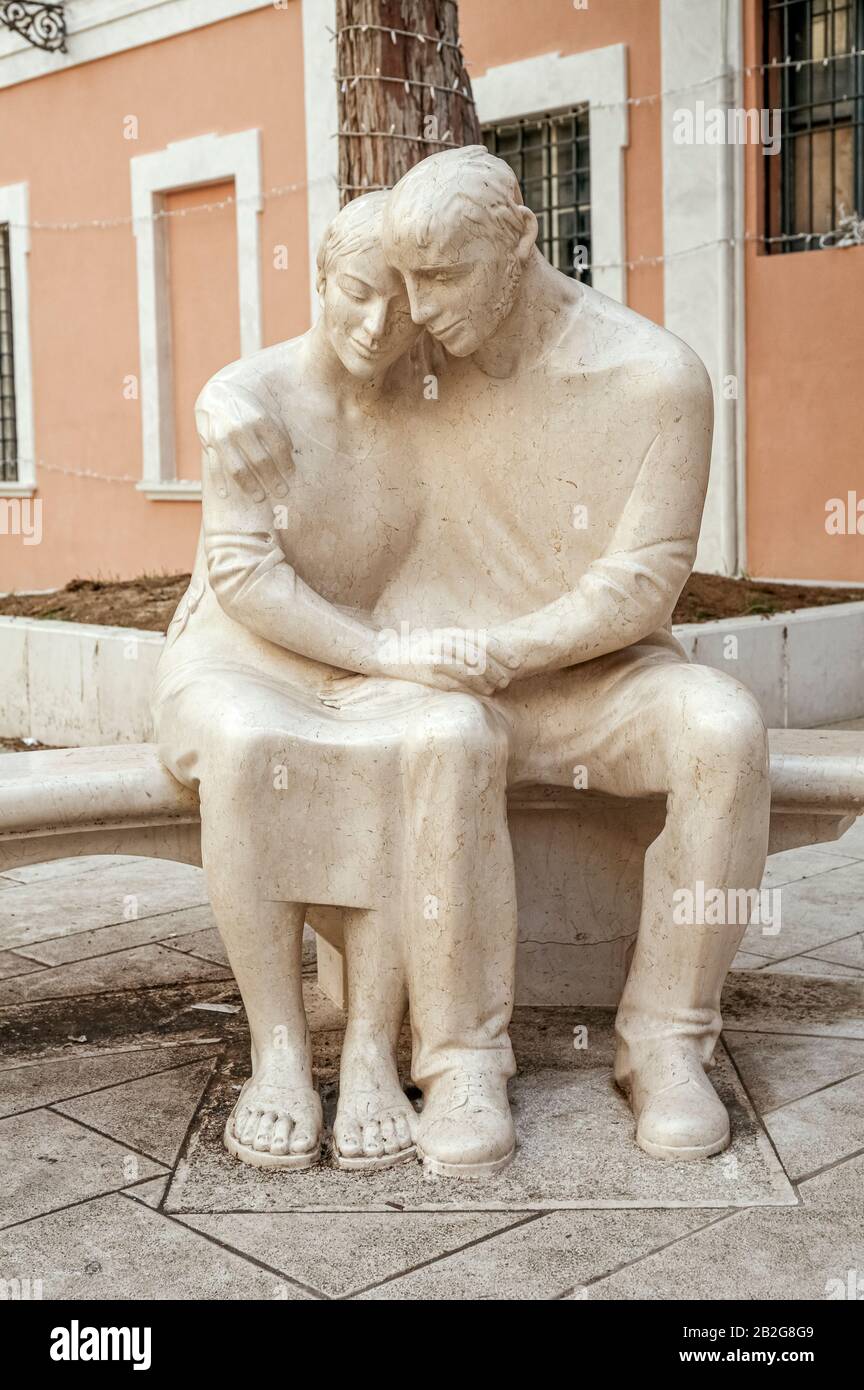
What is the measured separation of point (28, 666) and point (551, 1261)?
18.5 ft

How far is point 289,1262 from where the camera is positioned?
2.66 m

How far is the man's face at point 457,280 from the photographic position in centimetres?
312

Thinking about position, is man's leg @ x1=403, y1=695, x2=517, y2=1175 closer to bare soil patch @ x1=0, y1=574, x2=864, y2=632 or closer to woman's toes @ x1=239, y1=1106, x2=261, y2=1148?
woman's toes @ x1=239, y1=1106, x2=261, y2=1148

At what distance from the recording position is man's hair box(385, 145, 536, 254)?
3094mm

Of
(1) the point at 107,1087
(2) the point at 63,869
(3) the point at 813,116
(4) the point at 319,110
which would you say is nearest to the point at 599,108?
(3) the point at 813,116

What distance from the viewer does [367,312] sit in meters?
3.27

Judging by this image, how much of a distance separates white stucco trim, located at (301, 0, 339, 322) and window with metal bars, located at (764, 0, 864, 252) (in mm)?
3178

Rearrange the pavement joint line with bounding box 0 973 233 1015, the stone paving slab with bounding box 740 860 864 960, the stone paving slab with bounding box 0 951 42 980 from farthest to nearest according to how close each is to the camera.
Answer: the stone paving slab with bounding box 740 860 864 960
the stone paving slab with bounding box 0 951 42 980
the pavement joint line with bounding box 0 973 233 1015

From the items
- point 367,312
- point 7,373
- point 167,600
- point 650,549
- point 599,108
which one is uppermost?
Answer: point 599,108

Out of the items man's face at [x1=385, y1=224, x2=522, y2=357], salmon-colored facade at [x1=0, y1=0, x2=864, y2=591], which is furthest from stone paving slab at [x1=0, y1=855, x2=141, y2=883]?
salmon-colored facade at [x1=0, y1=0, x2=864, y2=591]

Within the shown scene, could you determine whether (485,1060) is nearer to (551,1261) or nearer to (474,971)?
(474,971)

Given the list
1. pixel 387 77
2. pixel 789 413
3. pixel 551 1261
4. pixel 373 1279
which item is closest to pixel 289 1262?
pixel 373 1279

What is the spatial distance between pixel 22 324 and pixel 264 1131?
1298 cm

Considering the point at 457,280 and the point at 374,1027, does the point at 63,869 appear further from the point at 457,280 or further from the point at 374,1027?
the point at 457,280
